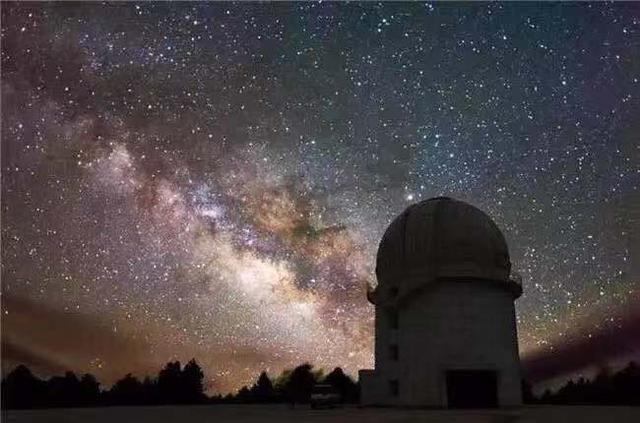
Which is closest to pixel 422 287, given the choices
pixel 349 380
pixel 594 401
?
pixel 594 401

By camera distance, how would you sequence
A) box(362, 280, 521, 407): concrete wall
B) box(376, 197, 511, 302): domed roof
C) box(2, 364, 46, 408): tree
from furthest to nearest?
box(2, 364, 46, 408): tree
box(376, 197, 511, 302): domed roof
box(362, 280, 521, 407): concrete wall

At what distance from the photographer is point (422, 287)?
131 ft

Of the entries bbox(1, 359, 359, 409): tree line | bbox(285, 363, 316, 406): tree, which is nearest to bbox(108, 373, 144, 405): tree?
bbox(1, 359, 359, 409): tree line

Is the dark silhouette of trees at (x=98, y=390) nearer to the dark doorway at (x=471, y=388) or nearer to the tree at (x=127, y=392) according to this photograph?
the tree at (x=127, y=392)

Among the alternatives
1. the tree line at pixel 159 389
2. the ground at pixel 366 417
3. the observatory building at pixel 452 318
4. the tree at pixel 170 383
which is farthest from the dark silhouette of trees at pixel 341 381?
the ground at pixel 366 417

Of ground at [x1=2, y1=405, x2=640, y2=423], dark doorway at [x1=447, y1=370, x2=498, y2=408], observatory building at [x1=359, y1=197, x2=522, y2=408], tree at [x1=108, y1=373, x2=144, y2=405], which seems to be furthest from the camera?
tree at [x1=108, y1=373, x2=144, y2=405]

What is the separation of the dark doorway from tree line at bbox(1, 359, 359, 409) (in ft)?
65.1

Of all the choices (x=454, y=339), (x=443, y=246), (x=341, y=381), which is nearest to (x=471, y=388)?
(x=454, y=339)

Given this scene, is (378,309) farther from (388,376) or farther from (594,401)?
(594,401)

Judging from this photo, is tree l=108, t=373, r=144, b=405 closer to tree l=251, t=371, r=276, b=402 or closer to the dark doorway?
tree l=251, t=371, r=276, b=402

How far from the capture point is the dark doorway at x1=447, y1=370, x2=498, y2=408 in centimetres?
3953

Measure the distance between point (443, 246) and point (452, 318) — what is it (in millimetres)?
4599

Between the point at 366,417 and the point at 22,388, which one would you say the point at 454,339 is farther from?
the point at 22,388

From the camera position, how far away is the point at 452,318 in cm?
3916
